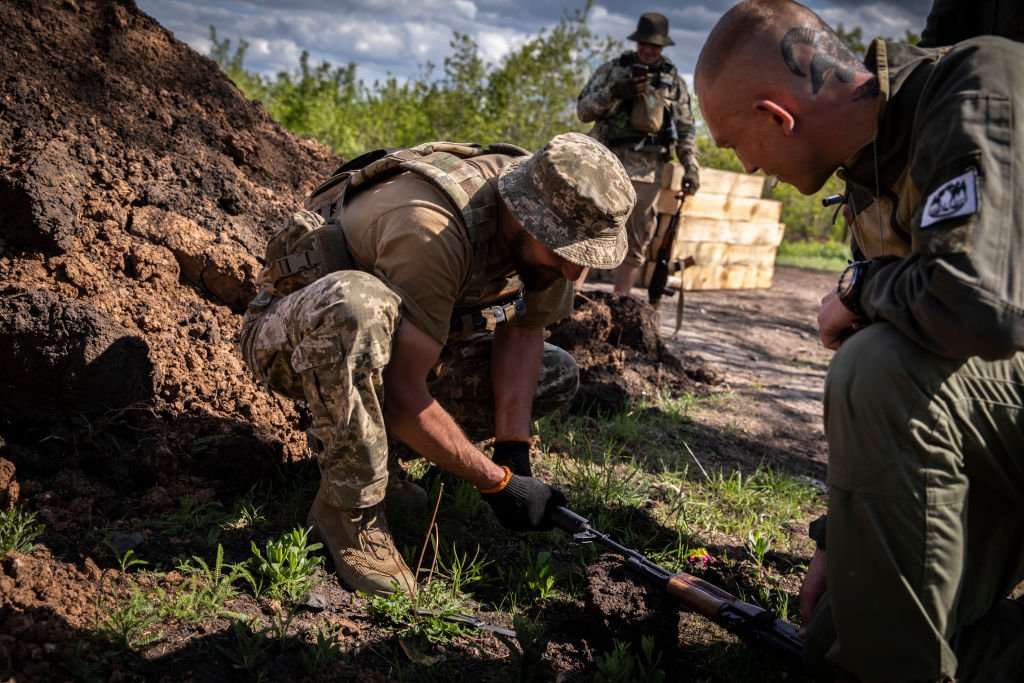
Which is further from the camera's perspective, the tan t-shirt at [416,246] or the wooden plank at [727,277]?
the wooden plank at [727,277]

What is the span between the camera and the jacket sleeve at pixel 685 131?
21.9 ft

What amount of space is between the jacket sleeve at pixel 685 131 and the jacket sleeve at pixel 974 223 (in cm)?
526

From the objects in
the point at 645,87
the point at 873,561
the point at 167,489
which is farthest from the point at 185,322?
the point at 645,87

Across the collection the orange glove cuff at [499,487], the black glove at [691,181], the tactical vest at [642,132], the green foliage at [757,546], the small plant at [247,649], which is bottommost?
the small plant at [247,649]

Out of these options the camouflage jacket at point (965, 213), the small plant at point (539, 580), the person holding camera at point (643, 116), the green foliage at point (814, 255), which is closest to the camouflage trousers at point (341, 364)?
the small plant at point (539, 580)

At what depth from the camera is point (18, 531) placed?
7.45 feet

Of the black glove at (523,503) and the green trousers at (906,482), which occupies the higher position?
the green trousers at (906,482)

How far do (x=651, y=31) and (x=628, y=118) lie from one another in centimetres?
70

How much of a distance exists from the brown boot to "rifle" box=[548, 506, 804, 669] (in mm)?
624

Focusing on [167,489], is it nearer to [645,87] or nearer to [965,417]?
[965,417]

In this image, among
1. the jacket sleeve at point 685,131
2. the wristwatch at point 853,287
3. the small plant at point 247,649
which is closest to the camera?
the wristwatch at point 853,287

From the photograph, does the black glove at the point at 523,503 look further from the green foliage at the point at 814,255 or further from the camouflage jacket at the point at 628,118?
the green foliage at the point at 814,255

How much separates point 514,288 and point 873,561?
1.52m

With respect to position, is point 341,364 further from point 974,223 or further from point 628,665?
point 974,223
